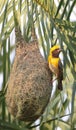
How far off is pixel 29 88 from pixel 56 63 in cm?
21

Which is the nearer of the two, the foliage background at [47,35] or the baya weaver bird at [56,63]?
the foliage background at [47,35]

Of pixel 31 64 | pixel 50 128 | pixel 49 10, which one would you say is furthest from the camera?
pixel 50 128

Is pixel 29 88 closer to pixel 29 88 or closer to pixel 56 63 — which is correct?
pixel 29 88

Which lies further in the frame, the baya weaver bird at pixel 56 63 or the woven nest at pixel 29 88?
the baya weaver bird at pixel 56 63

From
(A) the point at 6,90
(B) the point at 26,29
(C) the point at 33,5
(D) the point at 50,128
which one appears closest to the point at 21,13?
(B) the point at 26,29

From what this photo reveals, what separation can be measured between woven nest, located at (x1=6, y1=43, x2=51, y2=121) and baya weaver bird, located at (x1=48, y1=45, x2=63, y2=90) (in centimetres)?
3

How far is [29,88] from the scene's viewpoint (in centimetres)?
183

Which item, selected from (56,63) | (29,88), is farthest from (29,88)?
(56,63)

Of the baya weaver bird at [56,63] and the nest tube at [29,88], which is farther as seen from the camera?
the baya weaver bird at [56,63]

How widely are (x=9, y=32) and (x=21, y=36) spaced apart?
0.07 metres

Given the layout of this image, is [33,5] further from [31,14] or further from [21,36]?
[21,36]

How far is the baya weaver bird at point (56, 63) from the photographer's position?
1945 mm

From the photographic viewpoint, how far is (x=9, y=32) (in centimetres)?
206

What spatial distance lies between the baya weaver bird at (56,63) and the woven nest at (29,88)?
0.03 meters
